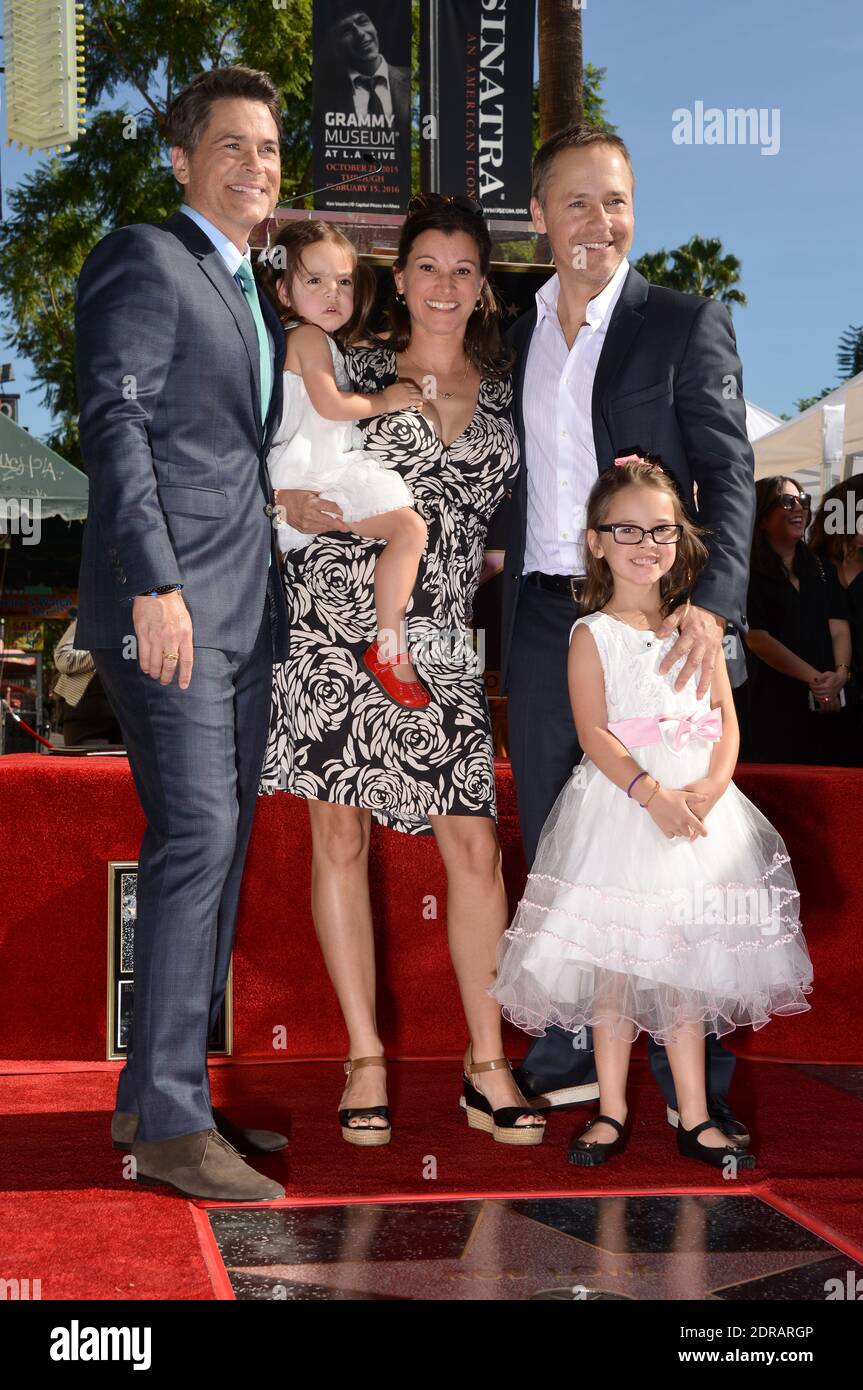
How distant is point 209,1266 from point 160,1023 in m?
0.50

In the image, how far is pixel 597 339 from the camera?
331 cm

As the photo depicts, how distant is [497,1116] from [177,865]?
1.03 m

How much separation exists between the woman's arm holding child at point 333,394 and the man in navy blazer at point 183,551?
360 millimetres

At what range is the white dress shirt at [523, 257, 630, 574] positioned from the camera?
3.31 metres

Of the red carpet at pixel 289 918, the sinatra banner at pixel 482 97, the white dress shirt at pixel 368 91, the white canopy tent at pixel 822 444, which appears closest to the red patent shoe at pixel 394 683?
the red carpet at pixel 289 918

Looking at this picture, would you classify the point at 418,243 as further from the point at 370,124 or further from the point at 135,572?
the point at 370,124

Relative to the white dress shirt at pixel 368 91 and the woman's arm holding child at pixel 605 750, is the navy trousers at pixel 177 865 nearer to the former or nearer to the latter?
the woman's arm holding child at pixel 605 750

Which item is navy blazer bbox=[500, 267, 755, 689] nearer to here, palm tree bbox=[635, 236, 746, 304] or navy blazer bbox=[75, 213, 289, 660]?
navy blazer bbox=[75, 213, 289, 660]

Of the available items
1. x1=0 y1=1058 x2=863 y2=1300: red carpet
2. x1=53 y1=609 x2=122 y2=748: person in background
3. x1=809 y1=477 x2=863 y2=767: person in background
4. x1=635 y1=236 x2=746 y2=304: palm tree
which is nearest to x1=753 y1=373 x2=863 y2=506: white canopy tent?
x1=809 y1=477 x2=863 y2=767: person in background

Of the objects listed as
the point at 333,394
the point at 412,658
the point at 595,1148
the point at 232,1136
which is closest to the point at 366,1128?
the point at 232,1136

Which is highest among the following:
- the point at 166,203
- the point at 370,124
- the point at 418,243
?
the point at 166,203

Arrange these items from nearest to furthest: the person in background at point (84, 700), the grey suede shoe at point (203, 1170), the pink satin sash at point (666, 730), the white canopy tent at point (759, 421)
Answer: the grey suede shoe at point (203, 1170)
the pink satin sash at point (666, 730)
the person in background at point (84, 700)
the white canopy tent at point (759, 421)

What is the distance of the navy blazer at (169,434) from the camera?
2.64 metres

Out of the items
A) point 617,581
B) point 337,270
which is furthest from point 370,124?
point 617,581
